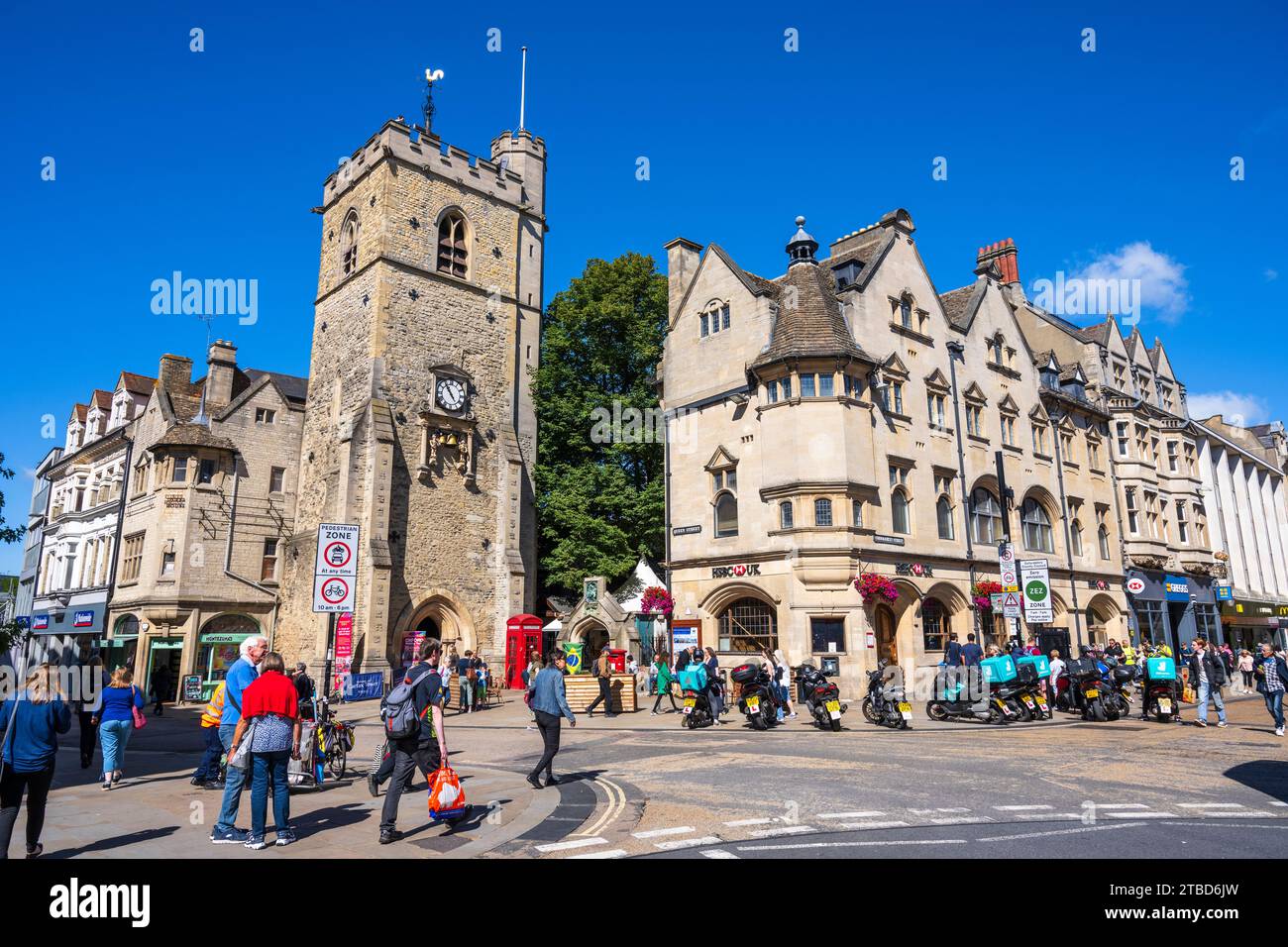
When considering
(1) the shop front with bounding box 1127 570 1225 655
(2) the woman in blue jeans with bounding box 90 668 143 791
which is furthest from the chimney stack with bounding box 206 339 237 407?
(1) the shop front with bounding box 1127 570 1225 655

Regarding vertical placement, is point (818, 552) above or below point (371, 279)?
below

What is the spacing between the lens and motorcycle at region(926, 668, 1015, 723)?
699 inches

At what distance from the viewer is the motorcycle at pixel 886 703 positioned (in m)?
16.7

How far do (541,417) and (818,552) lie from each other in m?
17.7

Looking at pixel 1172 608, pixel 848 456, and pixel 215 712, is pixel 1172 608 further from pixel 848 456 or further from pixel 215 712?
pixel 215 712

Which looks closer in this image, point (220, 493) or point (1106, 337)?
point (220, 493)

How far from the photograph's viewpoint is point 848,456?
24.4m

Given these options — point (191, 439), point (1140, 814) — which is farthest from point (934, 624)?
point (191, 439)

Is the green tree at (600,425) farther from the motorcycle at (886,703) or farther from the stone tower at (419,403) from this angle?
the motorcycle at (886,703)

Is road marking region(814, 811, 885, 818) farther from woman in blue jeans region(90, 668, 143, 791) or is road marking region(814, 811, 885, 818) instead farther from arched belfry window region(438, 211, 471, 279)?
arched belfry window region(438, 211, 471, 279)

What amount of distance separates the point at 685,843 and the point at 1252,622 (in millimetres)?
52109

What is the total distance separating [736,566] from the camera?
84.6 feet
